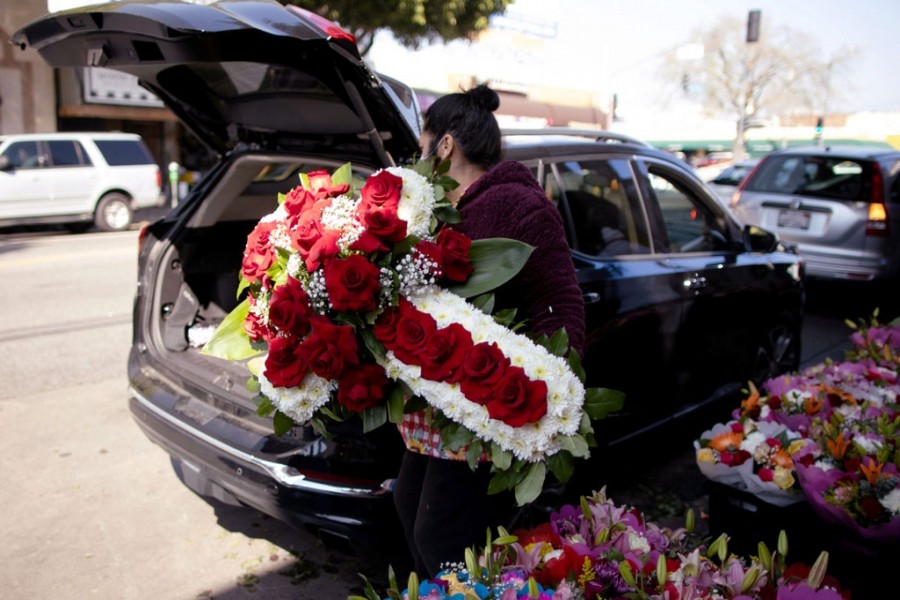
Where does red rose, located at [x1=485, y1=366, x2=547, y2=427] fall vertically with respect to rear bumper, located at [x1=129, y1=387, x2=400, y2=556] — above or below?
above

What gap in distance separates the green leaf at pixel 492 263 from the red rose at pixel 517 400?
276 mm

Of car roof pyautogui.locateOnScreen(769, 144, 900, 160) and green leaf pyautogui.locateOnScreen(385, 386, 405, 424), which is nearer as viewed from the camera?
green leaf pyautogui.locateOnScreen(385, 386, 405, 424)

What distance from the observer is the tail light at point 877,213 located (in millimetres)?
8227

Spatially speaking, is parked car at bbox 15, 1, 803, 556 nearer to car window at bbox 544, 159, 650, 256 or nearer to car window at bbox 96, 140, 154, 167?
car window at bbox 544, 159, 650, 256

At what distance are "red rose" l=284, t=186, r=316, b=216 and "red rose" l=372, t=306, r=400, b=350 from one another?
42 cm

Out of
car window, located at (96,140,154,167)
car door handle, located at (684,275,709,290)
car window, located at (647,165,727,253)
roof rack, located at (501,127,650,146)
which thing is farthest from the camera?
car window, located at (96,140,154,167)

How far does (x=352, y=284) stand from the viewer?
78.7 inches

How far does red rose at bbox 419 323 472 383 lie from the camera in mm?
1999

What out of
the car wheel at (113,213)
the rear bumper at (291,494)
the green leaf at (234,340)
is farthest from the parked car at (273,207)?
the car wheel at (113,213)

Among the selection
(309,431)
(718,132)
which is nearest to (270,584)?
(309,431)

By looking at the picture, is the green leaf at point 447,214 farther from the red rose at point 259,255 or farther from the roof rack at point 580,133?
the roof rack at point 580,133

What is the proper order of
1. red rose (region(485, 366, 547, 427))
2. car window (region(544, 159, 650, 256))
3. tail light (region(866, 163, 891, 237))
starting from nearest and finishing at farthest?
red rose (region(485, 366, 547, 427))
car window (region(544, 159, 650, 256))
tail light (region(866, 163, 891, 237))

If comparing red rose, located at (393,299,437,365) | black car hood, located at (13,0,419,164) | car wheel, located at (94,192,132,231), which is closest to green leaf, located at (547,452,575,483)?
red rose, located at (393,299,437,365)

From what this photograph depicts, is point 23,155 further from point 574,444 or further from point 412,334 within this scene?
point 574,444
